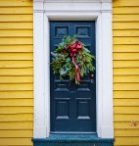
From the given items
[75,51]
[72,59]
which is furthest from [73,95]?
[75,51]

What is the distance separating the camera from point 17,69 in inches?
239

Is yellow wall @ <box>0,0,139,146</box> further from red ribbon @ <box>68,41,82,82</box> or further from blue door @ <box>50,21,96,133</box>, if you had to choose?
red ribbon @ <box>68,41,82,82</box>

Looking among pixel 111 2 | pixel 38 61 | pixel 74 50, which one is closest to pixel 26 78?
pixel 38 61

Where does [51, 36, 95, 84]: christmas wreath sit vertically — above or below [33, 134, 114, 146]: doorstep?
above

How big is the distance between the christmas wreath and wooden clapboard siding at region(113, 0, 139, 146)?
19.1 inches

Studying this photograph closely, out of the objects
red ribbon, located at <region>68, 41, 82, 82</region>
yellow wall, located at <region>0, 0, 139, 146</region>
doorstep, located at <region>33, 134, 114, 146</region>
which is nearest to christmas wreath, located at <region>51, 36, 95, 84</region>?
red ribbon, located at <region>68, 41, 82, 82</region>

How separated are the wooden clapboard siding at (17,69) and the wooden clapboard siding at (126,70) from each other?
1.43 metres

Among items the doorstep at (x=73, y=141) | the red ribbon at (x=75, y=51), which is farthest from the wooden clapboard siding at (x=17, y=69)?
the red ribbon at (x=75, y=51)

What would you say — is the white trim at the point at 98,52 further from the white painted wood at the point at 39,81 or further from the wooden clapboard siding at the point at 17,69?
the wooden clapboard siding at the point at 17,69

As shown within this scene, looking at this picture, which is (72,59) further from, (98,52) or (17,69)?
(17,69)

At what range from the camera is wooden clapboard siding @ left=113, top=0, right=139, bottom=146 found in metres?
6.06

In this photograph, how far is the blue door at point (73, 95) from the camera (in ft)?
20.5

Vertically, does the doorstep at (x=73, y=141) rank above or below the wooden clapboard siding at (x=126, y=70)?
below

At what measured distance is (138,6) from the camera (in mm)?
6070
